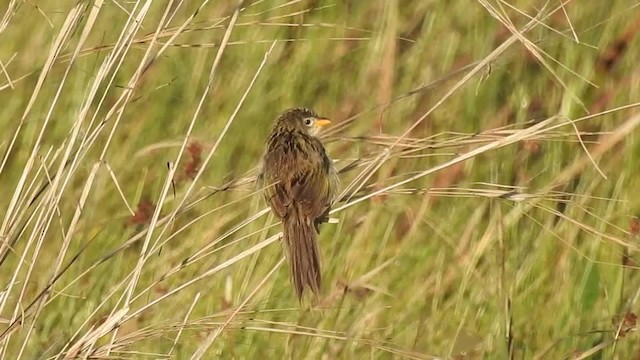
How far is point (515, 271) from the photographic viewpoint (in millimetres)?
4113

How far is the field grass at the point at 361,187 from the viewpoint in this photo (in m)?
3.35

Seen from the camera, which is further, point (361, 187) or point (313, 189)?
point (313, 189)

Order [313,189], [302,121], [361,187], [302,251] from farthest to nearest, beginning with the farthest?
[302,121]
[313,189]
[302,251]
[361,187]

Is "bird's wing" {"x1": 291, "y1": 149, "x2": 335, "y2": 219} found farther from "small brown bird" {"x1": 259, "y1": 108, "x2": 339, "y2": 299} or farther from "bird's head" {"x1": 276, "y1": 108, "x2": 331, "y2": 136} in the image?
"bird's head" {"x1": 276, "y1": 108, "x2": 331, "y2": 136}

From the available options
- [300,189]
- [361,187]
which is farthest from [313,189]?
[361,187]

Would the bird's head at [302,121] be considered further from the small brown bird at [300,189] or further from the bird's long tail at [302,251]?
the bird's long tail at [302,251]

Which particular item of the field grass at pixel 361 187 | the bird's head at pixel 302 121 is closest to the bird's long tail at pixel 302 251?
the field grass at pixel 361 187

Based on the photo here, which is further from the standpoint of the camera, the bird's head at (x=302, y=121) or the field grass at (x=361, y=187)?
the bird's head at (x=302, y=121)

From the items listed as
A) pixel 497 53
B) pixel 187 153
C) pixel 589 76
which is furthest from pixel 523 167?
pixel 497 53

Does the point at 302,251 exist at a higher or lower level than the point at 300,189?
lower

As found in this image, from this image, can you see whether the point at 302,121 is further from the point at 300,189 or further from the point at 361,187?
the point at 361,187

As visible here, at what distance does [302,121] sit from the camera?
4.40m

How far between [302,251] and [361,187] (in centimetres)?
54

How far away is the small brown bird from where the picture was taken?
3838 millimetres
